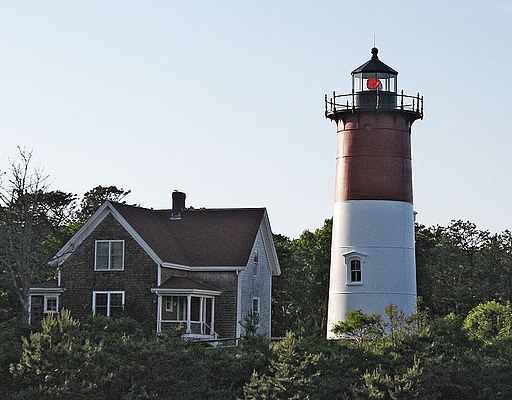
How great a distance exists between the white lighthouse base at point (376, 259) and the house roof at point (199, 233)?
418 centimetres

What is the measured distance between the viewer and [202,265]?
46.6m

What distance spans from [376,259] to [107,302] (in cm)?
976

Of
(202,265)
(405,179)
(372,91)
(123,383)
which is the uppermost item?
(372,91)

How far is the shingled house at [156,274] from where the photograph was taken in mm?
45031

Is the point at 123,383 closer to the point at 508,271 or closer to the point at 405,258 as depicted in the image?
the point at 405,258


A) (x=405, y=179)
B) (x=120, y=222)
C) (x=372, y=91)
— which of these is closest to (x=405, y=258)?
(x=405, y=179)

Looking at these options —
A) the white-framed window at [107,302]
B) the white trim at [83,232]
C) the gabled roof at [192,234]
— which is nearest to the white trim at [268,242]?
the gabled roof at [192,234]

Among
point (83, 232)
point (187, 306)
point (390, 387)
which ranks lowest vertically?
point (390, 387)

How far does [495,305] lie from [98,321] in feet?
46.4

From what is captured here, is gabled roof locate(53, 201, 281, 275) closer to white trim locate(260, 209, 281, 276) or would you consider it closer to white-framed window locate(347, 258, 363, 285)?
white trim locate(260, 209, 281, 276)

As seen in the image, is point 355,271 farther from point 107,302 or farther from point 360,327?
point 107,302

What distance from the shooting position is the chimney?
4938cm

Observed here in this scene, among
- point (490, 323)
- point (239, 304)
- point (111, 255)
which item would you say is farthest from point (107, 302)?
point (490, 323)

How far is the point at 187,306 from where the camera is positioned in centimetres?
4478
